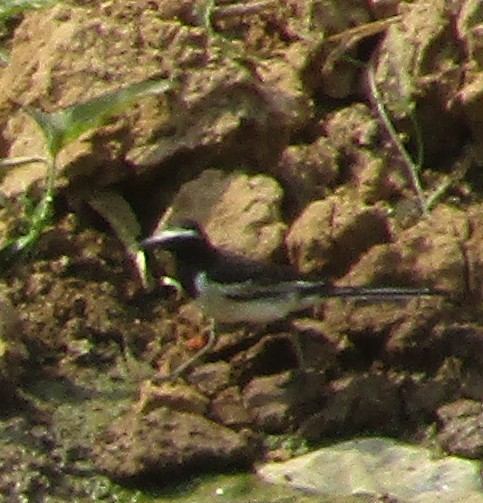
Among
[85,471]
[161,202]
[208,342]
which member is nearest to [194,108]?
[161,202]

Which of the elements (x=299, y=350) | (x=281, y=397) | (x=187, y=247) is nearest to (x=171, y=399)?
(x=281, y=397)

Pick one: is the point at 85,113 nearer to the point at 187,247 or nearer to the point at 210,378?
the point at 187,247

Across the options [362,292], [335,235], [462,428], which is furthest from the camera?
[335,235]

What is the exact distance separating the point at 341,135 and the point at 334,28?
1.59 ft

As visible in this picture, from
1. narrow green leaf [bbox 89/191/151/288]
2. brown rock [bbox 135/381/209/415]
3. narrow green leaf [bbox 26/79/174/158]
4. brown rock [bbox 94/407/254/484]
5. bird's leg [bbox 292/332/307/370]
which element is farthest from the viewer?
narrow green leaf [bbox 89/191/151/288]

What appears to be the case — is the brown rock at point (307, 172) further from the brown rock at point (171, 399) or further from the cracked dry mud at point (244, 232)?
the brown rock at point (171, 399)

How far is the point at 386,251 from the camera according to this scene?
565cm

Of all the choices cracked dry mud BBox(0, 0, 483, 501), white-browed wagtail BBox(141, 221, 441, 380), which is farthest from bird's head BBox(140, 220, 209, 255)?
cracked dry mud BBox(0, 0, 483, 501)

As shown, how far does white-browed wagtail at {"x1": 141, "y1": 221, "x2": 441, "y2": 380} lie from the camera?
216 inches

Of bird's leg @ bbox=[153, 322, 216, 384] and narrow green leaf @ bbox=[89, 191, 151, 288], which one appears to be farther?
narrow green leaf @ bbox=[89, 191, 151, 288]

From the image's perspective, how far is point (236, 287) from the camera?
5660mm

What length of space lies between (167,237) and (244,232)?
0.27 metres

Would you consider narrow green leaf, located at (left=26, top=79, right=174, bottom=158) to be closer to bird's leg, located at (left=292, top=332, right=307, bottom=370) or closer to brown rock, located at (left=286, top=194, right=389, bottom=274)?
brown rock, located at (left=286, top=194, right=389, bottom=274)

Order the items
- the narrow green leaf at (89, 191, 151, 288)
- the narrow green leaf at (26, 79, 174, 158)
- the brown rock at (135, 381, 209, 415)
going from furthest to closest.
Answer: the narrow green leaf at (89, 191, 151, 288), the narrow green leaf at (26, 79, 174, 158), the brown rock at (135, 381, 209, 415)
